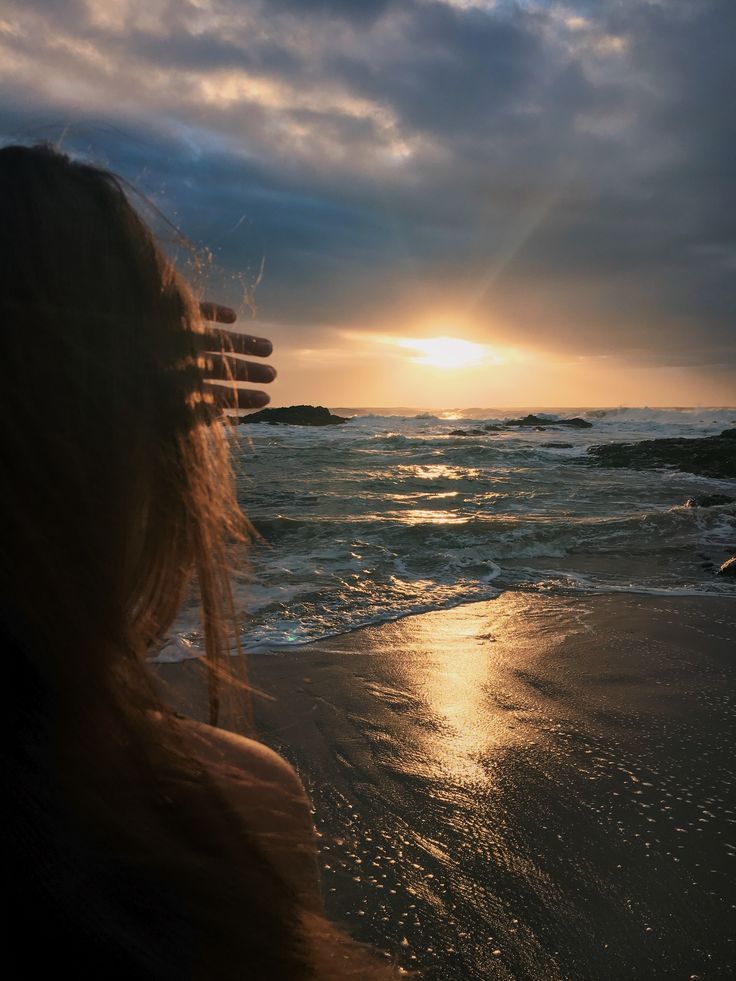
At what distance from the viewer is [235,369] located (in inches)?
36.8

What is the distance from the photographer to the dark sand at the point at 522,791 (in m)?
1.90

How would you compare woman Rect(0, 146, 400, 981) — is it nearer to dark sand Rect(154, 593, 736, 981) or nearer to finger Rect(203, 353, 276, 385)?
finger Rect(203, 353, 276, 385)

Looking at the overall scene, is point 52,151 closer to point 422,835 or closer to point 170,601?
point 170,601

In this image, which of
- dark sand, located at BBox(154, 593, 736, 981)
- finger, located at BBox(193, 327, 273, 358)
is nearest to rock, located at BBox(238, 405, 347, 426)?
dark sand, located at BBox(154, 593, 736, 981)

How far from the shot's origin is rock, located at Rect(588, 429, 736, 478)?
17.6m

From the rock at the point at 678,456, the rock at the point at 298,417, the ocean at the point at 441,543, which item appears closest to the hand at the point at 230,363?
the ocean at the point at 441,543

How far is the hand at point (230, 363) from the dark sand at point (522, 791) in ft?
5.24

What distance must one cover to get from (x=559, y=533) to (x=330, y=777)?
19.4ft

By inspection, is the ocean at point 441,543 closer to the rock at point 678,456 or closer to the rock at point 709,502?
the rock at point 709,502

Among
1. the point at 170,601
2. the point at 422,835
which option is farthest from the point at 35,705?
the point at 422,835

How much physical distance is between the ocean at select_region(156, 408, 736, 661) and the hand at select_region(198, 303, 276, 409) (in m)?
0.12

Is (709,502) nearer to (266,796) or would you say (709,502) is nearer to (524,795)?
(524,795)

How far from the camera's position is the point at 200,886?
70 cm

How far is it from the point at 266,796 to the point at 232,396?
528mm
